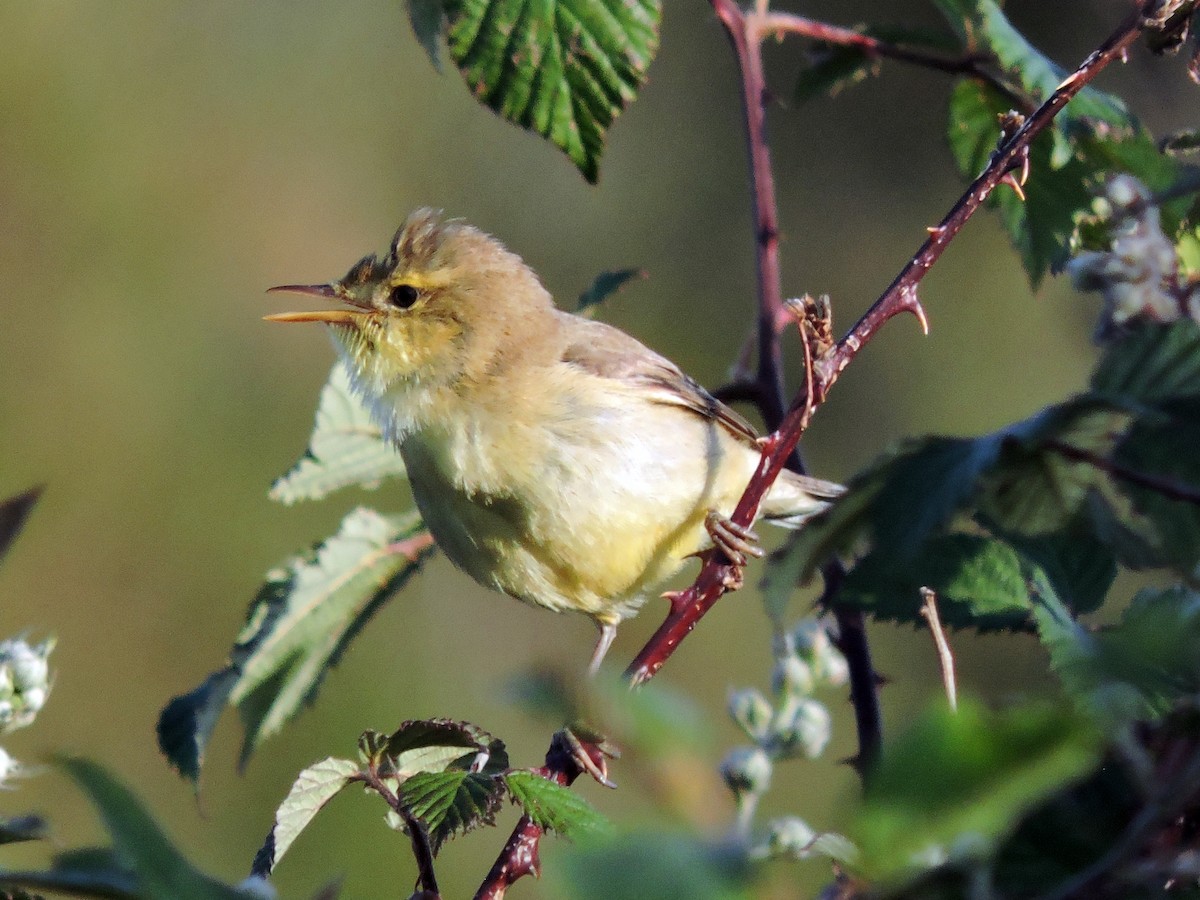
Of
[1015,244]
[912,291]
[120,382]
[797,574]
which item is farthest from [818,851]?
[120,382]

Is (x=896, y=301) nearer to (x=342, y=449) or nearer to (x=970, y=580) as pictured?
(x=970, y=580)

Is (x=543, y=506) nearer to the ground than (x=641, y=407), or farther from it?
nearer to the ground

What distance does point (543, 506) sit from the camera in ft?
8.67

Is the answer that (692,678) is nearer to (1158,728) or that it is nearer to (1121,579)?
(1121,579)

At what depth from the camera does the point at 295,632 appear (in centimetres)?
231

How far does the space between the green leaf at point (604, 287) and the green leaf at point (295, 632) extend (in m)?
0.60

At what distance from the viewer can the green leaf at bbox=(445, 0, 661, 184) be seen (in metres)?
1.96

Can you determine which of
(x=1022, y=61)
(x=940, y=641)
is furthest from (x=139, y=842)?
(x=1022, y=61)

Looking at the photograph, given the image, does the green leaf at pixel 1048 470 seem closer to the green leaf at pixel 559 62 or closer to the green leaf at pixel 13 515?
the green leaf at pixel 13 515

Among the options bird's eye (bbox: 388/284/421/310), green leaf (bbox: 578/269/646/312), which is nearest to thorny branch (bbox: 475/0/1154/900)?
green leaf (bbox: 578/269/646/312)

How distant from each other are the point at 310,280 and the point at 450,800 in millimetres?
4856

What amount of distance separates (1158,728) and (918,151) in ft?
20.1

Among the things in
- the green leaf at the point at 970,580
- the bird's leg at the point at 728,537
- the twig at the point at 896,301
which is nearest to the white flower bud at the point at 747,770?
the bird's leg at the point at 728,537

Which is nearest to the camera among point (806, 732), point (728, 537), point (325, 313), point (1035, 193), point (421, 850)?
point (421, 850)
